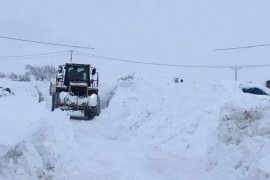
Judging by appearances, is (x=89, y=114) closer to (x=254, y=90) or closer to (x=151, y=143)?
(x=254, y=90)

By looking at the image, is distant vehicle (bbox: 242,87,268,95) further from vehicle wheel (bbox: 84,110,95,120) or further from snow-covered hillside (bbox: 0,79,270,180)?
vehicle wheel (bbox: 84,110,95,120)

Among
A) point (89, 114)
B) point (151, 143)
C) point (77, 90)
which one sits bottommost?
point (151, 143)

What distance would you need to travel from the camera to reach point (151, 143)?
17.4 meters

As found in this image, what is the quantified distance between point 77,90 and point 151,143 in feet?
39.5

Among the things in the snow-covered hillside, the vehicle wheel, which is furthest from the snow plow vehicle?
the snow-covered hillside

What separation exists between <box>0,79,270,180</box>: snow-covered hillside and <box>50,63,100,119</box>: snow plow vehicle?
5.84 meters

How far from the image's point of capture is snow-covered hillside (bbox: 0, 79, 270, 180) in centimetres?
947

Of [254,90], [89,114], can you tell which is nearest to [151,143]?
[89,114]

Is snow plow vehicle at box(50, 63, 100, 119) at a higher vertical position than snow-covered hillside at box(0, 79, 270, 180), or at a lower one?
higher

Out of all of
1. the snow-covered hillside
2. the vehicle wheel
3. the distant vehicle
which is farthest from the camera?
the vehicle wheel

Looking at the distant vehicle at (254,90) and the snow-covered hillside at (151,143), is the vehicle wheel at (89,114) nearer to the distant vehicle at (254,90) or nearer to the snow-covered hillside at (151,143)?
the snow-covered hillside at (151,143)

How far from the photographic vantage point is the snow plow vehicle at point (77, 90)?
2794 cm

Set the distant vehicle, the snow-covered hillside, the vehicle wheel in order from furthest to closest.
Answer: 1. the vehicle wheel
2. the distant vehicle
3. the snow-covered hillside

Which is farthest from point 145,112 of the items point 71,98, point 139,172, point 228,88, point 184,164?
point 139,172
